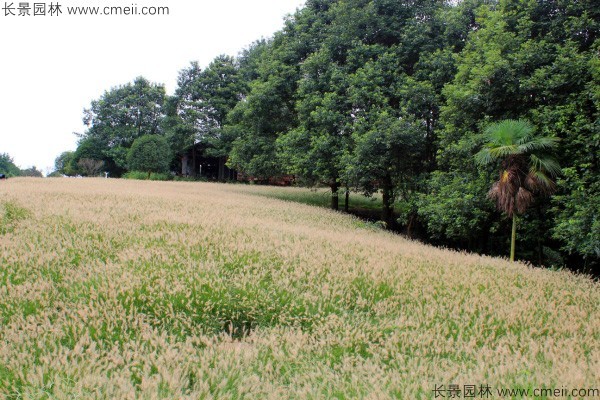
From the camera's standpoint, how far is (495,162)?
14.6 m

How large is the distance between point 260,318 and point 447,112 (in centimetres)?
1441

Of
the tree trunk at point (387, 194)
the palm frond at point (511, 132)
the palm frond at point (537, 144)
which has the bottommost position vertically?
the tree trunk at point (387, 194)

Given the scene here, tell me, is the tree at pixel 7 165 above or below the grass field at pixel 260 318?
above

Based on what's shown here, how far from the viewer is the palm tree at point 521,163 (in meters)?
11.9

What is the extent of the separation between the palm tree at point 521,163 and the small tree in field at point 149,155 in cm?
4482

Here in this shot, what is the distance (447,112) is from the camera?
1636 cm

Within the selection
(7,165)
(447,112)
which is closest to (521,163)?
(447,112)

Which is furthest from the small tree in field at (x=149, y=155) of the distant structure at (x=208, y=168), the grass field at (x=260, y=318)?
the grass field at (x=260, y=318)

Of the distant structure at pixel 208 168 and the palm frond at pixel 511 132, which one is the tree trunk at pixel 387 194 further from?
the distant structure at pixel 208 168

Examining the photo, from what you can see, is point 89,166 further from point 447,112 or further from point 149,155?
point 447,112

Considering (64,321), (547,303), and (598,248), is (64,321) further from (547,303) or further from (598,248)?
(598,248)

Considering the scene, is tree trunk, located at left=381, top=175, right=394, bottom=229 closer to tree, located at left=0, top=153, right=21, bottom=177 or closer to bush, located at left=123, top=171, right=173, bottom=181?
bush, located at left=123, top=171, right=173, bottom=181

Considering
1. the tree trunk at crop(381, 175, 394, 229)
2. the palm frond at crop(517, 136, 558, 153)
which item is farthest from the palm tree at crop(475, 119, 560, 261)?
the tree trunk at crop(381, 175, 394, 229)

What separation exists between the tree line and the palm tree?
0.06 metres
